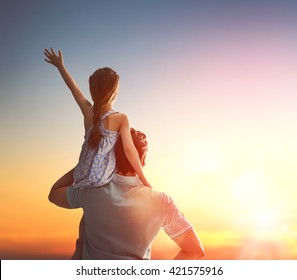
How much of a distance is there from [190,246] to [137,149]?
0.83m

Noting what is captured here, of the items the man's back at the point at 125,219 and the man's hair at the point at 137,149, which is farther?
the man's hair at the point at 137,149

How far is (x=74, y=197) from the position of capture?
3887 mm

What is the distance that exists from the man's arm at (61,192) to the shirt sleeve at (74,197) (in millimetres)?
28

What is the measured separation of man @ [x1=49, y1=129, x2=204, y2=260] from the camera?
12.3 ft

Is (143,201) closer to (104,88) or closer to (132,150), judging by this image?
(132,150)

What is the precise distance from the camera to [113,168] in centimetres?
385

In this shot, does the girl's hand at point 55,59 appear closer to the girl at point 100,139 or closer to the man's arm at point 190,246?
the girl at point 100,139

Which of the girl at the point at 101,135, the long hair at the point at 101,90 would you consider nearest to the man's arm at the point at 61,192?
the girl at the point at 101,135

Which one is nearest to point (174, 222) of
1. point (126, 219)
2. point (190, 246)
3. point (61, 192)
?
point (190, 246)

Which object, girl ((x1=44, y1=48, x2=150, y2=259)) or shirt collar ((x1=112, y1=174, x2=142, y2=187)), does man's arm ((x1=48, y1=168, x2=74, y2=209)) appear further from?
shirt collar ((x1=112, y1=174, x2=142, y2=187))

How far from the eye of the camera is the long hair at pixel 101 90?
3.93 metres
